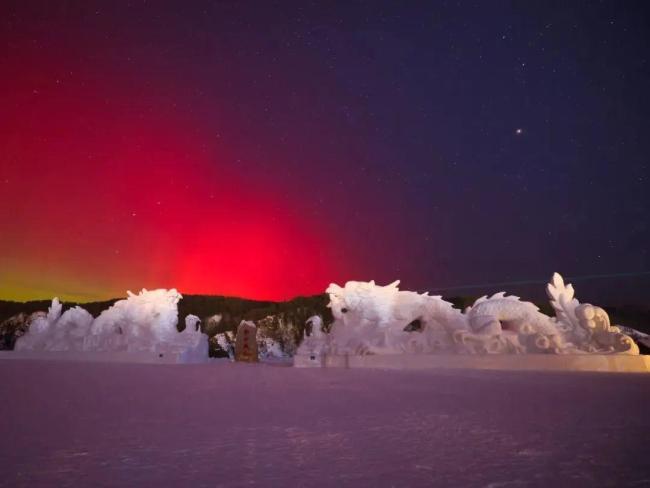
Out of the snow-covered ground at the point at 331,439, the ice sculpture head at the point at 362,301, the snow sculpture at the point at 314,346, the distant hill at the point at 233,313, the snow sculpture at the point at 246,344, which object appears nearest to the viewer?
the snow-covered ground at the point at 331,439

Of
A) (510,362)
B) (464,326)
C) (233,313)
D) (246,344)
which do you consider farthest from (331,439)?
(233,313)

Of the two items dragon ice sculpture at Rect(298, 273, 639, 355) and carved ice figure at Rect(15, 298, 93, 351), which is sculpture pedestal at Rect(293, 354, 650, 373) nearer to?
dragon ice sculpture at Rect(298, 273, 639, 355)

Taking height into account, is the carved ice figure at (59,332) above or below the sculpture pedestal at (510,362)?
above

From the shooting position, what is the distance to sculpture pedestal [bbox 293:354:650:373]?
9164mm

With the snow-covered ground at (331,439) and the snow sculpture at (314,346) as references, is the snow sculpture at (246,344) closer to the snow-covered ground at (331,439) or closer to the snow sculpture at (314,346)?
the snow sculpture at (314,346)

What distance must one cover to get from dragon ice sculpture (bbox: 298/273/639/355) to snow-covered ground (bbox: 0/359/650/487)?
4.64 meters

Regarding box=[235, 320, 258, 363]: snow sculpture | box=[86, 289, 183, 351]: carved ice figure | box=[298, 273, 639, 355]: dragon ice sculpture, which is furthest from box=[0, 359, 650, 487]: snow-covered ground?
box=[86, 289, 183, 351]: carved ice figure

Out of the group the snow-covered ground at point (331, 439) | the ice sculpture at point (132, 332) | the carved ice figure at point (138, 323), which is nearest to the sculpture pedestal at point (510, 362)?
the snow-covered ground at point (331, 439)

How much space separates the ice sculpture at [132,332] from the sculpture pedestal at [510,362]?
748 centimetres

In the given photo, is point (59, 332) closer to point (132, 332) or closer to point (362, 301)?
point (132, 332)

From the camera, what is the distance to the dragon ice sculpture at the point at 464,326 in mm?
10070

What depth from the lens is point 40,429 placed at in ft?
12.0

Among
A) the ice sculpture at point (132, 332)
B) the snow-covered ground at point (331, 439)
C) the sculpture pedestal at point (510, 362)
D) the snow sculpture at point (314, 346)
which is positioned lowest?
the snow-covered ground at point (331, 439)

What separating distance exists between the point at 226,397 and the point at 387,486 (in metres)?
3.73
